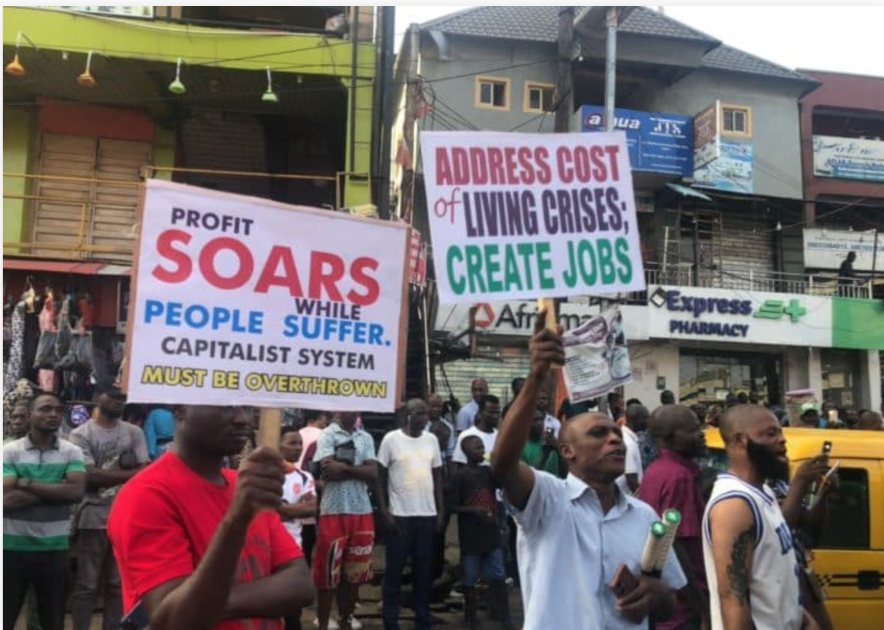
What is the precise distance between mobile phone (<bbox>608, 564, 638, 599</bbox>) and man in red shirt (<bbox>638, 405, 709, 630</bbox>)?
149 centimetres

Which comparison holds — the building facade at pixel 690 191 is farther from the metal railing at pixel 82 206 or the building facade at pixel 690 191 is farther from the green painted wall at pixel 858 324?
the metal railing at pixel 82 206

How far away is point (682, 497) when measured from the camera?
→ 4.36 metres

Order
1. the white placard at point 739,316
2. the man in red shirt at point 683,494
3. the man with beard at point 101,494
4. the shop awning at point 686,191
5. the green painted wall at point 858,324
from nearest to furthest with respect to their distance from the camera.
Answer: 1. the man in red shirt at point 683,494
2. the man with beard at point 101,494
3. the white placard at point 739,316
4. the shop awning at point 686,191
5. the green painted wall at point 858,324

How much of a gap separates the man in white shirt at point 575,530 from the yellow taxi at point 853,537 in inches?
112

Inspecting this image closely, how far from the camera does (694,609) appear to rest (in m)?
4.07

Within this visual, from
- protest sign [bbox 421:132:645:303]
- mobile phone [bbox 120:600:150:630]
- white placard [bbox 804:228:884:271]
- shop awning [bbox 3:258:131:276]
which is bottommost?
mobile phone [bbox 120:600:150:630]

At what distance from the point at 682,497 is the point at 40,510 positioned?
3938 millimetres

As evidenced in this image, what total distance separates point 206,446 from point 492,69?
64.8 feet

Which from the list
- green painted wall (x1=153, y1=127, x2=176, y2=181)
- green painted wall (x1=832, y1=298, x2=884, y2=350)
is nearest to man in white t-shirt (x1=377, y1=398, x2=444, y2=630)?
green painted wall (x1=153, y1=127, x2=176, y2=181)

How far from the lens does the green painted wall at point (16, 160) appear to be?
43.7ft

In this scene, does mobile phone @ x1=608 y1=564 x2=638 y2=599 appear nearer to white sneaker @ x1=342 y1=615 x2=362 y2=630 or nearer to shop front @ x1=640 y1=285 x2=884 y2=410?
white sneaker @ x1=342 y1=615 x2=362 y2=630

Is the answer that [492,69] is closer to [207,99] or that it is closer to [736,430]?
[207,99]

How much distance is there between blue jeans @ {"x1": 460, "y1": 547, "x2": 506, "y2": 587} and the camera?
6805 millimetres

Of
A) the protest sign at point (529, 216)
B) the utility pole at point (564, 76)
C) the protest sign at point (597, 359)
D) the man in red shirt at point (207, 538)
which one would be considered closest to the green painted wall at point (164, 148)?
the utility pole at point (564, 76)
